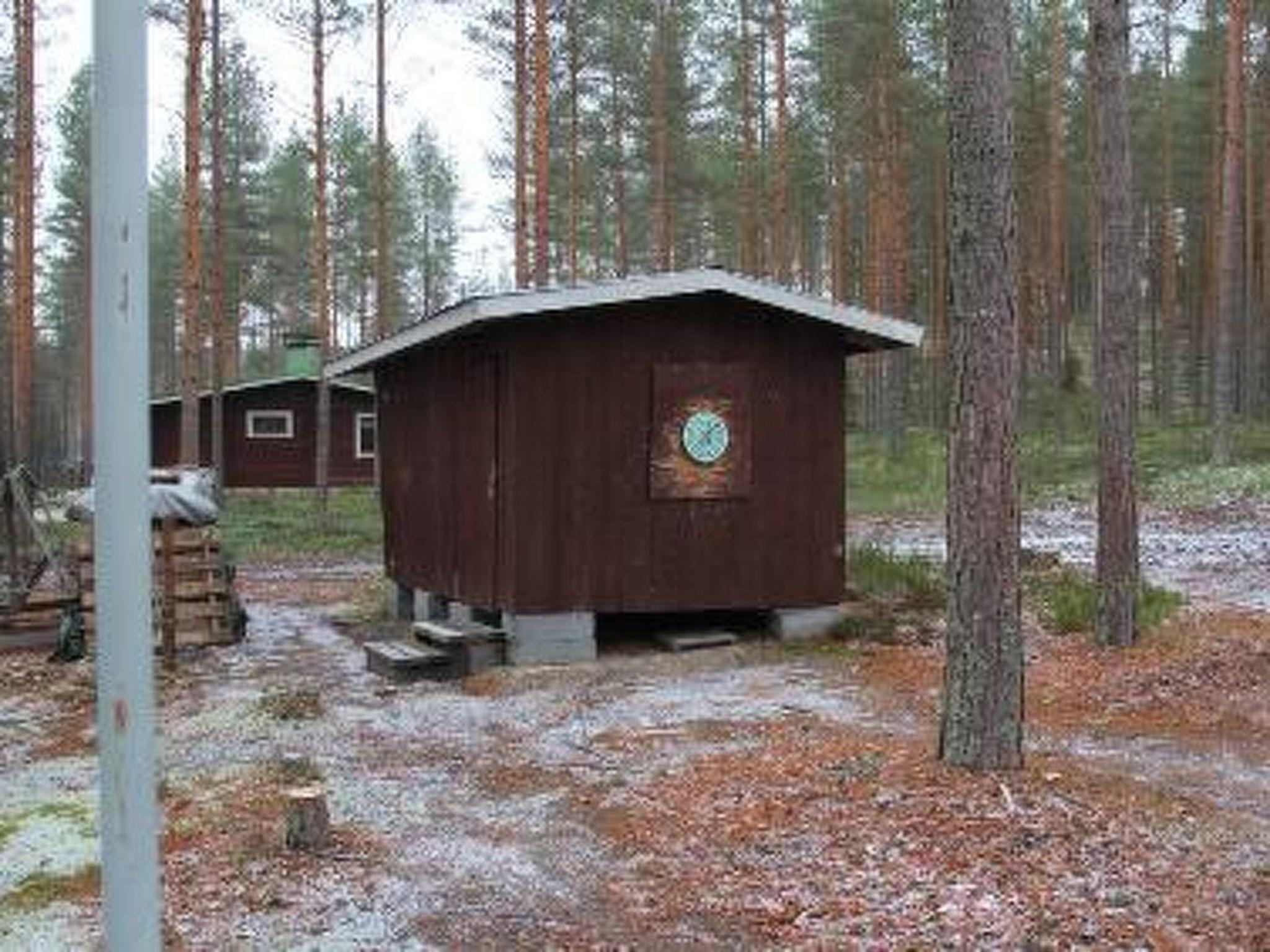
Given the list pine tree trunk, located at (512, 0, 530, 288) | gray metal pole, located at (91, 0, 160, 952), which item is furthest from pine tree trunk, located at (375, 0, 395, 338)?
gray metal pole, located at (91, 0, 160, 952)

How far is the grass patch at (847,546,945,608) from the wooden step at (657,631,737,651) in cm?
199

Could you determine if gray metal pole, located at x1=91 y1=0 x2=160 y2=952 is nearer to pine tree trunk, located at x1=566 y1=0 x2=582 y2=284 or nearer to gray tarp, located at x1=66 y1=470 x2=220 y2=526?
gray tarp, located at x1=66 y1=470 x2=220 y2=526

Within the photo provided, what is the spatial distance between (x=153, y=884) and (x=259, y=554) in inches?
867

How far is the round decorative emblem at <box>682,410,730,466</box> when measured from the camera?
12.8 metres

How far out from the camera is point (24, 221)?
27.8 metres

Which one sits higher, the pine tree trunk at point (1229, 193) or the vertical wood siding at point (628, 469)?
the pine tree trunk at point (1229, 193)

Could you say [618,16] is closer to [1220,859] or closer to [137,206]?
[1220,859]

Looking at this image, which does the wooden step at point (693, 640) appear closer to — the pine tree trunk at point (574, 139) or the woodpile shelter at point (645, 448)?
the woodpile shelter at point (645, 448)

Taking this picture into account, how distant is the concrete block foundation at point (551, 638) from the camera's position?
12312 mm

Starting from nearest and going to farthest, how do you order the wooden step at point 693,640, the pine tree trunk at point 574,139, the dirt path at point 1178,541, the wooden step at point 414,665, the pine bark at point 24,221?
1. the wooden step at point 414,665
2. the wooden step at point 693,640
3. the dirt path at point 1178,541
4. the pine bark at point 24,221
5. the pine tree trunk at point 574,139

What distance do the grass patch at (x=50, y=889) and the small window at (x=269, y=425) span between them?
110ft

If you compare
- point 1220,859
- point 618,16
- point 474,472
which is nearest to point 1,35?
point 618,16

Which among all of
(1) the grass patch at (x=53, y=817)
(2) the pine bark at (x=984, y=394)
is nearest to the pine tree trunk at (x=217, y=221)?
(1) the grass patch at (x=53, y=817)

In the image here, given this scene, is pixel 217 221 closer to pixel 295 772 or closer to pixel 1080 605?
pixel 1080 605
